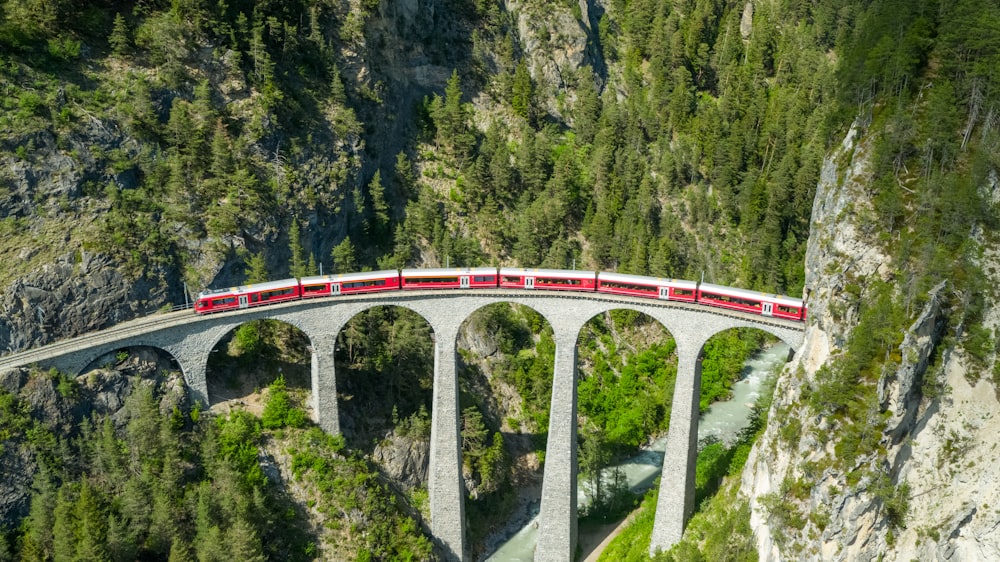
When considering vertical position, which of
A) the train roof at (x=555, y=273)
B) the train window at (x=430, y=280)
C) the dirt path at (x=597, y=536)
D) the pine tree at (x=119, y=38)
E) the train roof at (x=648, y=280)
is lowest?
the dirt path at (x=597, y=536)

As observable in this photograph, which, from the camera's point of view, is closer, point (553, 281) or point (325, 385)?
point (553, 281)

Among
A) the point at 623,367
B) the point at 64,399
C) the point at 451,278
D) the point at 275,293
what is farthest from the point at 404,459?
the point at 623,367

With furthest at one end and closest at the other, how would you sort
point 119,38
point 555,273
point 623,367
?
point 623,367, point 119,38, point 555,273

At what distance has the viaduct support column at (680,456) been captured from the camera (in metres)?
46.8

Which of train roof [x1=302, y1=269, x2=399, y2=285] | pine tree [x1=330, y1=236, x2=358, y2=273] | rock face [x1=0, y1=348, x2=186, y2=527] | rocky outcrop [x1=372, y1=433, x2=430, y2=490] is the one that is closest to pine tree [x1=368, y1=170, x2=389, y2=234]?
pine tree [x1=330, y1=236, x2=358, y2=273]

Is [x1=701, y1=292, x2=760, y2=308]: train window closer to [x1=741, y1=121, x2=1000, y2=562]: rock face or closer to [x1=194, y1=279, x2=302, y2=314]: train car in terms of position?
[x1=741, y1=121, x2=1000, y2=562]: rock face

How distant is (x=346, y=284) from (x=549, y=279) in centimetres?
1445

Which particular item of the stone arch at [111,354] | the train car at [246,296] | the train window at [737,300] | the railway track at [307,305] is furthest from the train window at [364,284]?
the train window at [737,300]

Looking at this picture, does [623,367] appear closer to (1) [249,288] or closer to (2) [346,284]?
(2) [346,284]

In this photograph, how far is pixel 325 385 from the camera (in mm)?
51938

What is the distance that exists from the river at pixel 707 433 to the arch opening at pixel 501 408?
6.36ft

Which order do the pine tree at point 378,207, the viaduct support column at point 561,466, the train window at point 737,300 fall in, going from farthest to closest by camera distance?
1. the pine tree at point 378,207
2. the viaduct support column at point 561,466
3. the train window at point 737,300

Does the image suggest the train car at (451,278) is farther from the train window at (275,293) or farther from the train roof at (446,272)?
the train window at (275,293)

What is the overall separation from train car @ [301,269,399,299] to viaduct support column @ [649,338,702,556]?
20.5 metres
